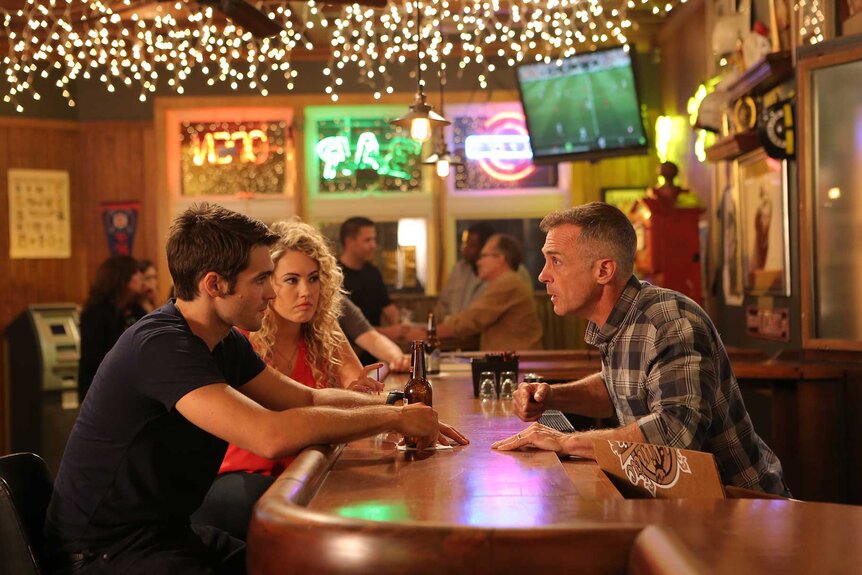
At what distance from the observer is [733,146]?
5.83 metres

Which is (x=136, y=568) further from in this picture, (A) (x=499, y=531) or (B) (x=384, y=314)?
(B) (x=384, y=314)

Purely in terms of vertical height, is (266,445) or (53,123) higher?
(53,123)

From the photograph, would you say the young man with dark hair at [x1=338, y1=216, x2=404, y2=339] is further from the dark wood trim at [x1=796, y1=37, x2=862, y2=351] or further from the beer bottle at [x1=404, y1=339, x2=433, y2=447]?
the beer bottle at [x1=404, y1=339, x2=433, y2=447]

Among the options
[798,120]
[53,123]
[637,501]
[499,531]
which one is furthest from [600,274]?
[53,123]

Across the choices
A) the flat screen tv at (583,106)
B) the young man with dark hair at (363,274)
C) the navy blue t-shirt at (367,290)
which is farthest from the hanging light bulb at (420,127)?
the flat screen tv at (583,106)

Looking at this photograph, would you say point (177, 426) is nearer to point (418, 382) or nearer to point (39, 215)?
point (418, 382)

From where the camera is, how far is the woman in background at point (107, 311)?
6.25 metres

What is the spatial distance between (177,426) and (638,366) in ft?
3.81

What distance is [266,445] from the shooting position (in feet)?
7.06

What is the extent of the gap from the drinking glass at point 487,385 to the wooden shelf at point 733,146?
108 inches

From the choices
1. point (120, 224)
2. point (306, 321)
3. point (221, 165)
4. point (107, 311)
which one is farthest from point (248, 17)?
point (120, 224)

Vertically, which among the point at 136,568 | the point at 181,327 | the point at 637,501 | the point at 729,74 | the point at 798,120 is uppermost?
the point at 729,74

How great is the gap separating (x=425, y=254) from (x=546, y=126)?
1.75 m

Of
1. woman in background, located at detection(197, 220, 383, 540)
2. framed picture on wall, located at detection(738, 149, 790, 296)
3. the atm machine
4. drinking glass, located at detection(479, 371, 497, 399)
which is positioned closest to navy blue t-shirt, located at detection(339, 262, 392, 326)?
framed picture on wall, located at detection(738, 149, 790, 296)
